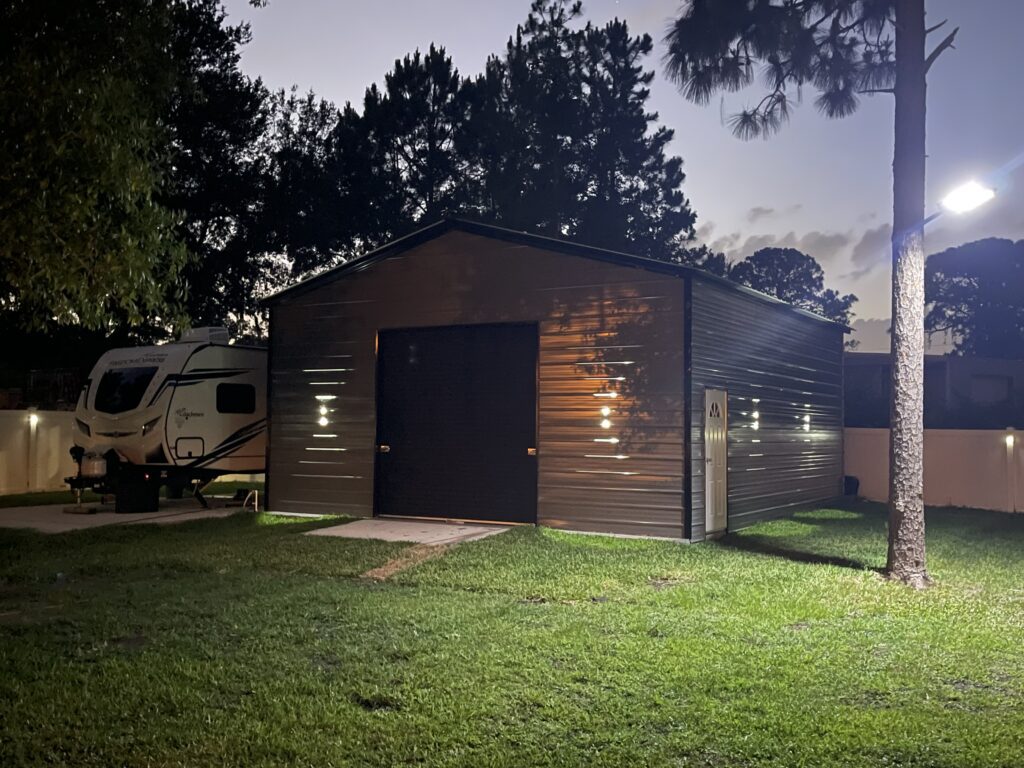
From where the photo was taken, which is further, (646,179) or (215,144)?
(646,179)

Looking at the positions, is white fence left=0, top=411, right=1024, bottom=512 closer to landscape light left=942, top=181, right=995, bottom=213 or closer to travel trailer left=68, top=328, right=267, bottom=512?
travel trailer left=68, top=328, right=267, bottom=512

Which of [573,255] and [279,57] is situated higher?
[279,57]

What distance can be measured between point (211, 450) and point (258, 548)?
5.16 metres

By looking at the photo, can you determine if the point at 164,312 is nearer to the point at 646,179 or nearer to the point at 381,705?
the point at 381,705

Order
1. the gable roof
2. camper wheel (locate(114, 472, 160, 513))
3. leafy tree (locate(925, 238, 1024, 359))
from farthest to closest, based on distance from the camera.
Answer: leafy tree (locate(925, 238, 1024, 359)), camper wheel (locate(114, 472, 160, 513)), the gable roof

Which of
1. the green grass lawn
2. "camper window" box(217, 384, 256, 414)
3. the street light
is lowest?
the green grass lawn

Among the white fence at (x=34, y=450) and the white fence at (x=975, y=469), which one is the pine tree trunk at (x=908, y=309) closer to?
the white fence at (x=975, y=469)

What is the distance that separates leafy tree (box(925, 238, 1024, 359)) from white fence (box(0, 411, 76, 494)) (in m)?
42.2

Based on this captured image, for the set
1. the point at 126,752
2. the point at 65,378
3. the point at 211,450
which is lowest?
the point at 126,752

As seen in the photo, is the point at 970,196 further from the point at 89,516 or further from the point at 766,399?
the point at 89,516

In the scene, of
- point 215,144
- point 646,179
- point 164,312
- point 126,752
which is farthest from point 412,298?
point 646,179

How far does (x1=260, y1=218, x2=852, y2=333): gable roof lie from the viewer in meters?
11.8

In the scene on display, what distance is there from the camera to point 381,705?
4965 mm

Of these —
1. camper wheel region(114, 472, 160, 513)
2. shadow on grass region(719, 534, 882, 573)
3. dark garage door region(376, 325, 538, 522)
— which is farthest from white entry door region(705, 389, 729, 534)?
camper wheel region(114, 472, 160, 513)
